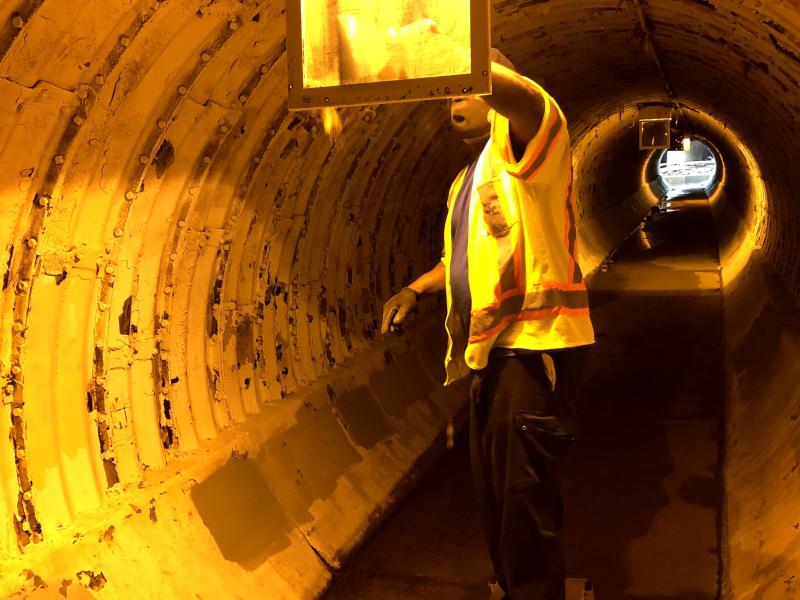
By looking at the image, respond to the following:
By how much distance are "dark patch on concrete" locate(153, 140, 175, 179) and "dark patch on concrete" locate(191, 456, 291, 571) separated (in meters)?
1.45

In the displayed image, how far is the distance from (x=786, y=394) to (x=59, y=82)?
4.54m

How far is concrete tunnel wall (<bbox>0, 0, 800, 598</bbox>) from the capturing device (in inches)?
132

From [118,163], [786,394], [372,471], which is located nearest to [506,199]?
[118,163]

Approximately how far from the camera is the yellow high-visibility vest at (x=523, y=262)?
3195 millimetres

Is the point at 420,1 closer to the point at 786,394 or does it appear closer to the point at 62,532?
the point at 62,532

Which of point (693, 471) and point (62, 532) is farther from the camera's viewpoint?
point (693, 471)

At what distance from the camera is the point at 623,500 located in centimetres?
532

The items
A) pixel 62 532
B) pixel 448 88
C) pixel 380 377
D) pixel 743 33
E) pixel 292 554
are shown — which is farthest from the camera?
pixel 380 377

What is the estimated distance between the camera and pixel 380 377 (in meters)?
6.52

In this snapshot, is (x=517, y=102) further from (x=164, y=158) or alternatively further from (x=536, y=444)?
(x=164, y=158)

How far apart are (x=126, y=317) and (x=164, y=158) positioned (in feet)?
2.37

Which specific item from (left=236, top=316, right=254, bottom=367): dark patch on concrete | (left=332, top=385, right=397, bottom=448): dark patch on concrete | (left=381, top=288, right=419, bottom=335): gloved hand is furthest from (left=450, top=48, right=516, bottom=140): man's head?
(left=332, top=385, right=397, bottom=448): dark patch on concrete

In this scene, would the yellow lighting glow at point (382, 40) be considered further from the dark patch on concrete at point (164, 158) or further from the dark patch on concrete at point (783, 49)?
the dark patch on concrete at point (783, 49)

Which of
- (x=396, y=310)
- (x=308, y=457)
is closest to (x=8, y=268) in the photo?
(x=396, y=310)
